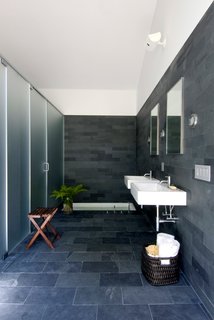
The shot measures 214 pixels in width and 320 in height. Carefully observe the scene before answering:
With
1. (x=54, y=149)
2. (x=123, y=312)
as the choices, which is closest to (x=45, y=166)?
(x=54, y=149)

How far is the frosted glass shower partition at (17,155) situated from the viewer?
2338mm

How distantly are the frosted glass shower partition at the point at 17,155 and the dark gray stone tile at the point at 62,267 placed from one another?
1.76ft

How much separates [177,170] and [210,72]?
3.14 ft

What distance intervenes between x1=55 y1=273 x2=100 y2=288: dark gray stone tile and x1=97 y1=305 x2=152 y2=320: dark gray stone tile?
0.32 m

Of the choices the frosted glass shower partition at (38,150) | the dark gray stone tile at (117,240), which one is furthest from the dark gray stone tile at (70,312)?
the frosted glass shower partition at (38,150)

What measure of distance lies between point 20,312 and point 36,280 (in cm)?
39

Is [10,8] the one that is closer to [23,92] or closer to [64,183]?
[23,92]

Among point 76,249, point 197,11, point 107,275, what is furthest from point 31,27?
point 107,275

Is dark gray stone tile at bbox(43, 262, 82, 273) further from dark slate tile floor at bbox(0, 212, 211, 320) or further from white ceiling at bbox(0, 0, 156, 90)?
white ceiling at bbox(0, 0, 156, 90)

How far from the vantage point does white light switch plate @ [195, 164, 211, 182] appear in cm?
150

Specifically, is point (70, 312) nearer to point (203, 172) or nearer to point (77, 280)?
point (77, 280)

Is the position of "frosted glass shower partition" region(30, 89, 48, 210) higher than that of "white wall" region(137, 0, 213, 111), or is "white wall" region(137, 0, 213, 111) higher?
"white wall" region(137, 0, 213, 111)

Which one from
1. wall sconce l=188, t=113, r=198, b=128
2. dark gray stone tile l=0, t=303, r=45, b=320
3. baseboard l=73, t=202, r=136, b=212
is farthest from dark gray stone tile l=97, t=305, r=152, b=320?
baseboard l=73, t=202, r=136, b=212

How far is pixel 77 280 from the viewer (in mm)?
1943
